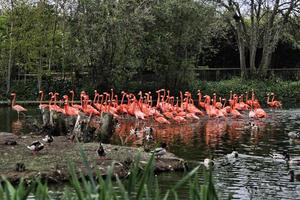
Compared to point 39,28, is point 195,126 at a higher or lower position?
lower

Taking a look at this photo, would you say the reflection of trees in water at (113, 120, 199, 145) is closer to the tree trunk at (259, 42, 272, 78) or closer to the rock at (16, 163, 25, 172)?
the rock at (16, 163, 25, 172)

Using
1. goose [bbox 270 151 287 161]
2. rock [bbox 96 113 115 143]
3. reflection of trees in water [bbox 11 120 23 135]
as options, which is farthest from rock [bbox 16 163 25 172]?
reflection of trees in water [bbox 11 120 23 135]

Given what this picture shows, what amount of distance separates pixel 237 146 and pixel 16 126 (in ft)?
28.5

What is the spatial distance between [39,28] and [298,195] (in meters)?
26.9

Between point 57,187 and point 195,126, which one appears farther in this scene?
point 195,126

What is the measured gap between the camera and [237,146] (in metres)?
16.2

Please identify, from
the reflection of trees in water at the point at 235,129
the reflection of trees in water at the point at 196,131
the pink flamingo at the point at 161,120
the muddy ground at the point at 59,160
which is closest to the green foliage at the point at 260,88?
the reflection of trees in water at the point at 196,131

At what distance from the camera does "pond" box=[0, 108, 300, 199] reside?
1048cm

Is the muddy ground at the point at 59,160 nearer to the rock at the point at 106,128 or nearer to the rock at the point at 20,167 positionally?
the rock at the point at 20,167

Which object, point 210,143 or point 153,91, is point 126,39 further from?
point 210,143

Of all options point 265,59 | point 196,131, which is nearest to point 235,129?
point 196,131

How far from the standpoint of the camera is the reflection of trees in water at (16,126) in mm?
19413

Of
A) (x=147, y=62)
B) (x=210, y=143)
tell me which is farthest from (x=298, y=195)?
(x=147, y=62)

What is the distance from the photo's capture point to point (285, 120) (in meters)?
24.5
